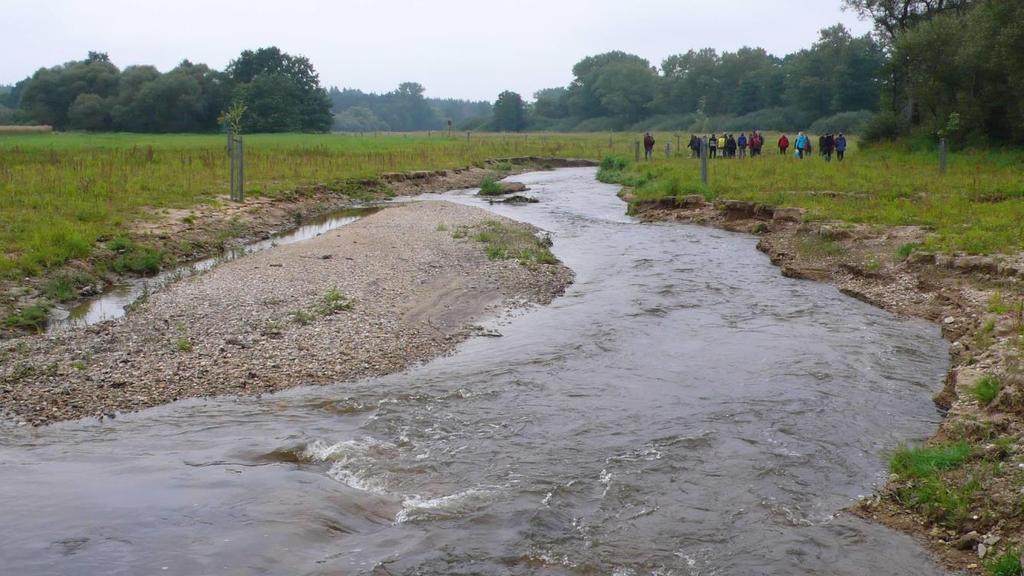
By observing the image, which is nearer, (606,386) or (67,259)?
(606,386)

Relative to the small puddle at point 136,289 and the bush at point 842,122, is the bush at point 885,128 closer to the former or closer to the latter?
the small puddle at point 136,289

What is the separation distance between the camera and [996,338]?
13.0m

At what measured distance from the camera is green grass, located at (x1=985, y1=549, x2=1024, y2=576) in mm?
6934

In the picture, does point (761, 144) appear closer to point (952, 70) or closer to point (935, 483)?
point (952, 70)

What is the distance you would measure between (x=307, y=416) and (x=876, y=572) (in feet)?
22.8

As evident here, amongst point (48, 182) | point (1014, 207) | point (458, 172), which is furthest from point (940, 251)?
point (458, 172)

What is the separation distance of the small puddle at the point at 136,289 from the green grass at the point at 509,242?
18.6ft

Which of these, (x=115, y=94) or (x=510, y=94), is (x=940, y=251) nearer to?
(x=115, y=94)

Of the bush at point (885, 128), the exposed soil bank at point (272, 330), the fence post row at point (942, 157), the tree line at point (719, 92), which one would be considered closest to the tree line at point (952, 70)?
the bush at point (885, 128)

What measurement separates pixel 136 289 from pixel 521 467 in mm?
12774

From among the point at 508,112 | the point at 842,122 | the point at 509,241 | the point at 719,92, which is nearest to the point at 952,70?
the point at 509,241

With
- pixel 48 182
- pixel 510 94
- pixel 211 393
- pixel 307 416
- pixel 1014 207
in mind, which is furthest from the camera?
pixel 510 94

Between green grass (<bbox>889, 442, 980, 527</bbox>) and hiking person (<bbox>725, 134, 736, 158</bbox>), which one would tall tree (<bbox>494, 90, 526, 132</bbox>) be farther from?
green grass (<bbox>889, 442, 980, 527</bbox>)

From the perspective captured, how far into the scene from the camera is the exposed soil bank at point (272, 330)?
39.5ft
